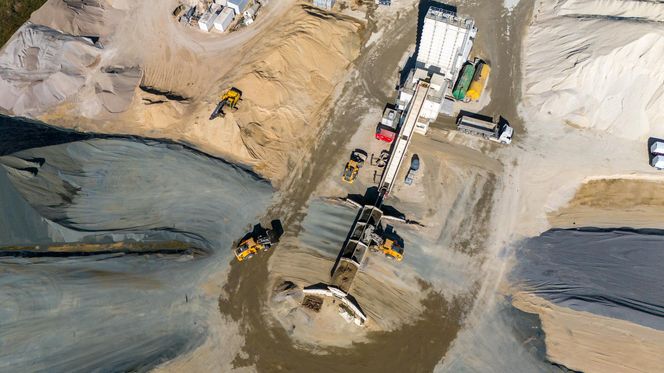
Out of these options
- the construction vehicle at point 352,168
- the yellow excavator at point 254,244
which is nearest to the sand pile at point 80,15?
the yellow excavator at point 254,244

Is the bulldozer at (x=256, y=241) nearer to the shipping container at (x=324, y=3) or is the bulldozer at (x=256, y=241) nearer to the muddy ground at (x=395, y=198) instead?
the muddy ground at (x=395, y=198)

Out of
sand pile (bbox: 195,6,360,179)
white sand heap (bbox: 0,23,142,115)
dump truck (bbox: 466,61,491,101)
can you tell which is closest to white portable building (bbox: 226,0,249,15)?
sand pile (bbox: 195,6,360,179)

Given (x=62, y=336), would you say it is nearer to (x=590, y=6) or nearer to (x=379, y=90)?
(x=379, y=90)

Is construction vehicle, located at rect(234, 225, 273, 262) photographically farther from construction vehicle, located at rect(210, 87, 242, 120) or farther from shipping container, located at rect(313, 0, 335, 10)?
shipping container, located at rect(313, 0, 335, 10)

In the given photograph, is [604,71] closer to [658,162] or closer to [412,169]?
[658,162]

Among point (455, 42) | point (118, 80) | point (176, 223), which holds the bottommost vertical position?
point (176, 223)

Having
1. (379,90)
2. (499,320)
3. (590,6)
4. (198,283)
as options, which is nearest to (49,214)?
(198,283)

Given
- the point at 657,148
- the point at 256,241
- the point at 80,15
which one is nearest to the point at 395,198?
the point at 256,241
